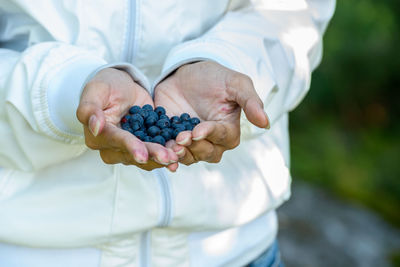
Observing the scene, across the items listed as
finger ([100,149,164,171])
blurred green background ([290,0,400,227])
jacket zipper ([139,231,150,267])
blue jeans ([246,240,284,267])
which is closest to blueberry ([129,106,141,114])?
finger ([100,149,164,171])

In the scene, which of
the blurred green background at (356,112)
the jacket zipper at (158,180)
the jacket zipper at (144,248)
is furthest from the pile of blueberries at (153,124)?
the blurred green background at (356,112)

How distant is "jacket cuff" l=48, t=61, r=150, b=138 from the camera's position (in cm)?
89

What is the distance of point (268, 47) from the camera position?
3.59 ft

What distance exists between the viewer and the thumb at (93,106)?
0.75 metres

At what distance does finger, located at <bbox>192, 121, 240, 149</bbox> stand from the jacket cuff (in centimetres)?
19

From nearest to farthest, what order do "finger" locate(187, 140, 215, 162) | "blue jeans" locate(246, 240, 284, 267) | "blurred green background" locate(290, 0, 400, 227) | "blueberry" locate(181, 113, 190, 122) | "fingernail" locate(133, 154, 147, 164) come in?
1. "fingernail" locate(133, 154, 147, 164)
2. "finger" locate(187, 140, 215, 162)
3. "blueberry" locate(181, 113, 190, 122)
4. "blue jeans" locate(246, 240, 284, 267)
5. "blurred green background" locate(290, 0, 400, 227)

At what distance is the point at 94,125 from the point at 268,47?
0.49 meters

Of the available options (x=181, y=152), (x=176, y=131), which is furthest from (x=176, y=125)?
(x=181, y=152)

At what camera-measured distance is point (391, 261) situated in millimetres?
2734

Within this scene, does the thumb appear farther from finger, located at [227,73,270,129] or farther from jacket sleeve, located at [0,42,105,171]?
finger, located at [227,73,270,129]

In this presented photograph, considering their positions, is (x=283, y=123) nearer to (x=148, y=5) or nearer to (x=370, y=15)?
(x=148, y=5)

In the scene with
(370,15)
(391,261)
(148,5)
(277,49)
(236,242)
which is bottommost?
(391,261)

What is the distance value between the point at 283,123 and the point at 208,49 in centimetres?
33

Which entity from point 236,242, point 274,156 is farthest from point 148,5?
point 236,242
